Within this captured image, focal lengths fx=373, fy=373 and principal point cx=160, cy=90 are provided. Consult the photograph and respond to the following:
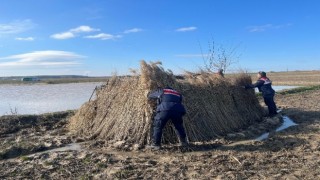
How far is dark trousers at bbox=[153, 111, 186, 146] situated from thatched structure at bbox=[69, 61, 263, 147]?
576 mm

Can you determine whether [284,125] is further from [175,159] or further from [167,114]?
[175,159]

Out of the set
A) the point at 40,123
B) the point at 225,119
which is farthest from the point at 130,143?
the point at 40,123

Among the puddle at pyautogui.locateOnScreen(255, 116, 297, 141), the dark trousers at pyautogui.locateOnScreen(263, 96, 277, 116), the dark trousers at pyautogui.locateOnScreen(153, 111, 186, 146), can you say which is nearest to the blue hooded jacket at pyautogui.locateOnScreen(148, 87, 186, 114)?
the dark trousers at pyautogui.locateOnScreen(153, 111, 186, 146)

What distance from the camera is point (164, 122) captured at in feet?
32.0

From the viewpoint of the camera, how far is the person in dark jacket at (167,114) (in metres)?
9.68

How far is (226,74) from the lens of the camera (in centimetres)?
1631

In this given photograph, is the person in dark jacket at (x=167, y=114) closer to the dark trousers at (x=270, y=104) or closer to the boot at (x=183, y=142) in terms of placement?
the boot at (x=183, y=142)

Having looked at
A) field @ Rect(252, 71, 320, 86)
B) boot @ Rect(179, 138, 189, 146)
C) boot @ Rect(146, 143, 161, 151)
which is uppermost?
field @ Rect(252, 71, 320, 86)

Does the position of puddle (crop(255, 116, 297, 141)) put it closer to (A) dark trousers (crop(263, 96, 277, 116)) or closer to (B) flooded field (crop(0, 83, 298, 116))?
(A) dark trousers (crop(263, 96, 277, 116))

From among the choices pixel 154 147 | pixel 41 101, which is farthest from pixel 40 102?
pixel 154 147

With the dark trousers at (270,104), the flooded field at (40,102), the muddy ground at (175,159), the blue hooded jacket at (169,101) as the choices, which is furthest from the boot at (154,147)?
the flooded field at (40,102)

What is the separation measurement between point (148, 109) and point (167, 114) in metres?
1.09

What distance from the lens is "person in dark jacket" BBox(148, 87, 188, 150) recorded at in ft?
31.8

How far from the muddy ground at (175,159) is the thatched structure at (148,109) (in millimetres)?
671
